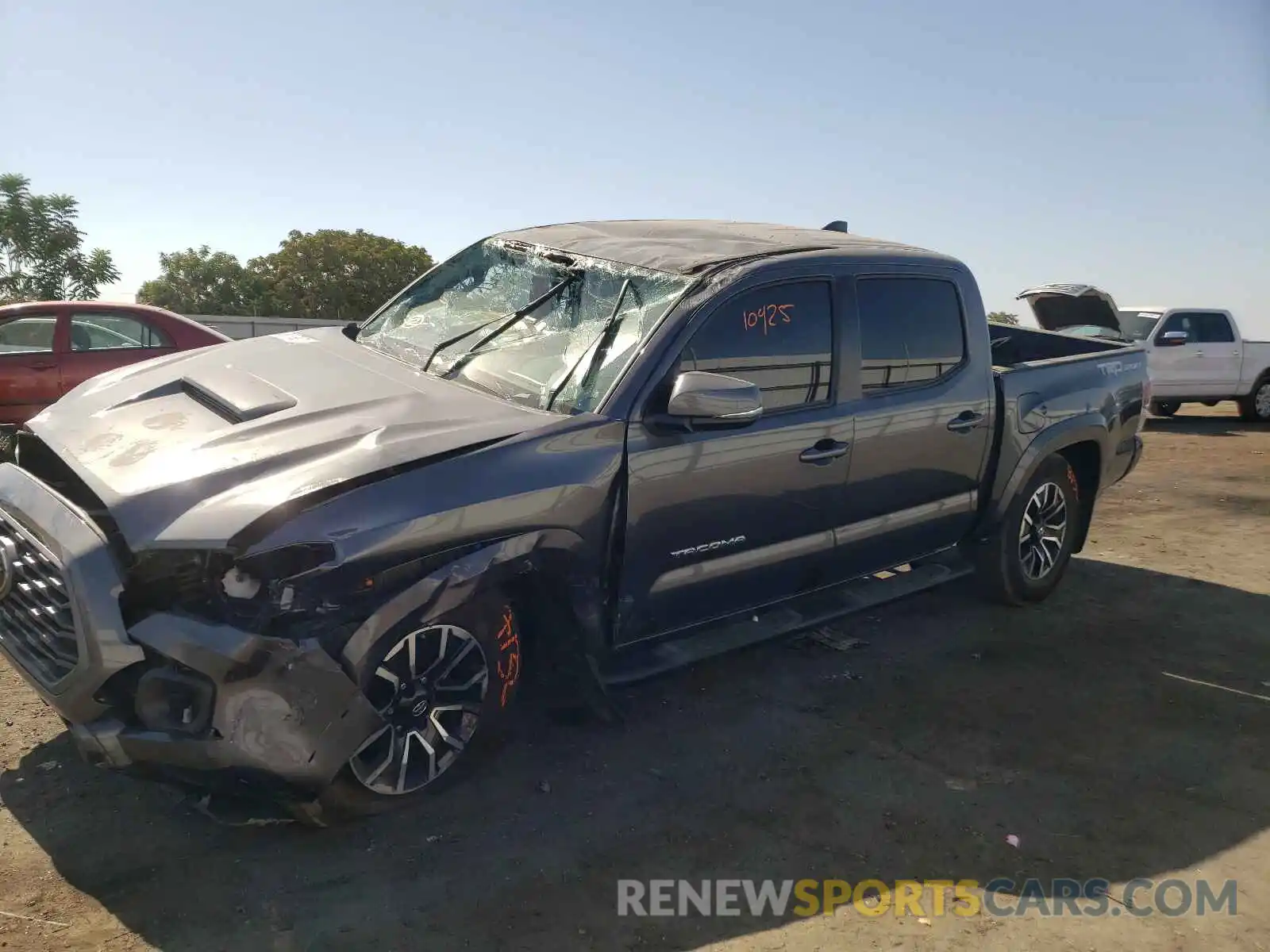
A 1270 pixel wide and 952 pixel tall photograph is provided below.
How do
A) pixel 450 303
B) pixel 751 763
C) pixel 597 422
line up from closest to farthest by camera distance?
1. pixel 597 422
2. pixel 751 763
3. pixel 450 303

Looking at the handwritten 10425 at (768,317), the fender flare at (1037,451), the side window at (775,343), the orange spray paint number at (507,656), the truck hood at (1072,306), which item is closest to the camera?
the orange spray paint number at (507,656)

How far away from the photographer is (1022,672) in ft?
16.8

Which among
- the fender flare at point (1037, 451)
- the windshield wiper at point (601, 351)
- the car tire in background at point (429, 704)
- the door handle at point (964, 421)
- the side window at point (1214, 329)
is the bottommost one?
the car tire in background at point (429, 704)

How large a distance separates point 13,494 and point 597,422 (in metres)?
1.94

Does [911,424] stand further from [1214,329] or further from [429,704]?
[1214,329]

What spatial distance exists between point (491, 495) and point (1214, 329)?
1645 cm

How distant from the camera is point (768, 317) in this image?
4.30 meters

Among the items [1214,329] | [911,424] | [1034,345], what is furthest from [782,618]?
[1214,329]

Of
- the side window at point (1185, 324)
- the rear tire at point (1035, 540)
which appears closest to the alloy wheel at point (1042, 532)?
the rear tire at point (1035, 540)

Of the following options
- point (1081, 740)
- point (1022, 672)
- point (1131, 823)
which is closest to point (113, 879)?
point (1131, 823)

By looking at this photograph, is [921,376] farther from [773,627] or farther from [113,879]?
[113,879]

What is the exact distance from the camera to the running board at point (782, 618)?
3.93 metres

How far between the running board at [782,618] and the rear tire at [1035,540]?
0.29 m

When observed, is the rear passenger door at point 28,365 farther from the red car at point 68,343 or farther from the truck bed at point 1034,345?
the truck bed at point 1034,345
